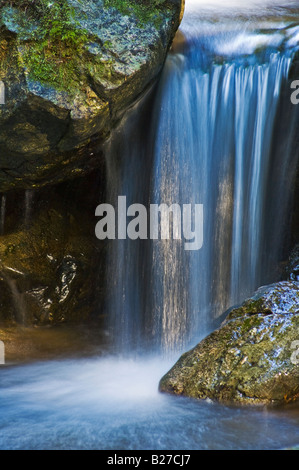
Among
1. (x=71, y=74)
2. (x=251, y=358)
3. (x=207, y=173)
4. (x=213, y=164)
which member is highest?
(x=71, y=74)

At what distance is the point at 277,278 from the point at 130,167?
2127mm

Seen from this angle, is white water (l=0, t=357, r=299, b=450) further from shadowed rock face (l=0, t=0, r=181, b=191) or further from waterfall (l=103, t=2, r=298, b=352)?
shadowed rock face (l=0, t=0, r=181, b=191)

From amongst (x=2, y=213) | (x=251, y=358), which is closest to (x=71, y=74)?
(x=2, y=213)

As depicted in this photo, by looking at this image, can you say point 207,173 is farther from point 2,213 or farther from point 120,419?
point 120,419

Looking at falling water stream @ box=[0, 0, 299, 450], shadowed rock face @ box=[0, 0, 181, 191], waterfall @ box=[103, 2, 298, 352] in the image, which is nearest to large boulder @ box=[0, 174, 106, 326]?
falling water stream @ box=[0, 0, 299, 450]

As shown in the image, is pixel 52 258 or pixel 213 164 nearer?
pixel 213 164

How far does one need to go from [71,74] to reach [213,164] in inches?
81.6

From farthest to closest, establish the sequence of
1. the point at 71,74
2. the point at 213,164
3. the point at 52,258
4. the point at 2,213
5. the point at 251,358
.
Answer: the point at 52,258, the point at 2,213, the point at 213,164, the point at 71,74, the point at 251,358

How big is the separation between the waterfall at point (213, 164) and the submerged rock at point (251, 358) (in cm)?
146

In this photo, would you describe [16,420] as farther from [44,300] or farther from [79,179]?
[79,179]

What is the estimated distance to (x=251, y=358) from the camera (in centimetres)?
408

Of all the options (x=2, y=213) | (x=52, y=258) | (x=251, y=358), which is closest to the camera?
(x=251, y=358)

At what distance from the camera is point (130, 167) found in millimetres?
6070

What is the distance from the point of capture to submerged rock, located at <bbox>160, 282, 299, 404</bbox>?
397 centimetres
